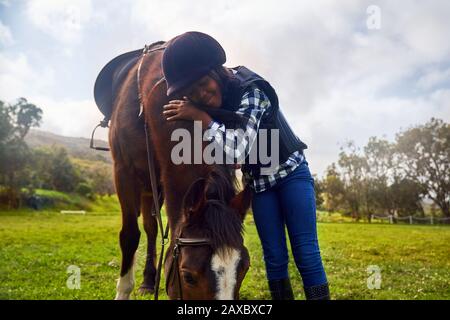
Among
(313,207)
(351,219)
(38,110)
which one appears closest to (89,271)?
(313,207)

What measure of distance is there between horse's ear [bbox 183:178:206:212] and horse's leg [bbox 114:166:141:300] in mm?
1835

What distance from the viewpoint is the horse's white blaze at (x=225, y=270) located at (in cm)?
202

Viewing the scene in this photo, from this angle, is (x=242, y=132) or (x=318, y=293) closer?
(x=242, y=132)

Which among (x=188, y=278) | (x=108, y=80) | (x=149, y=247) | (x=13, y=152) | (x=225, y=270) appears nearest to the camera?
(x=225, y=270)

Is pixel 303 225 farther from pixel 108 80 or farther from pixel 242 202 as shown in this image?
pixel 108 80

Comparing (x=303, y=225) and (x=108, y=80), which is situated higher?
(x=108, y=80)

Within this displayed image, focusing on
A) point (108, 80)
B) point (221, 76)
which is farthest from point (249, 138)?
point (108, 80)

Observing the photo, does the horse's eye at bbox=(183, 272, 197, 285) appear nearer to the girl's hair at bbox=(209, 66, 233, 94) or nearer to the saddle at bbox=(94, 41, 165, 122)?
the girl's hair at bbox=(209, 66, 233, 94)

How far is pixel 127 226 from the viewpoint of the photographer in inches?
168

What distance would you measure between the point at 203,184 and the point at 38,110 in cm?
4540

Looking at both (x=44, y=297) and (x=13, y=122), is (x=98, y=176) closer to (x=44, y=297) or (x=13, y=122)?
(x=13, y=122)

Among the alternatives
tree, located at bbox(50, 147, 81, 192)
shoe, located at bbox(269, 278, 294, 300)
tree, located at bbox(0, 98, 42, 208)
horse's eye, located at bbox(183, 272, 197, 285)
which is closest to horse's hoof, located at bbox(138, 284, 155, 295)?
shoe, located at bbox(269, 278, 294, 300)

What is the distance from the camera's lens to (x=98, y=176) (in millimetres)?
46281

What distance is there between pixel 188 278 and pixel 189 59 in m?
1.46
